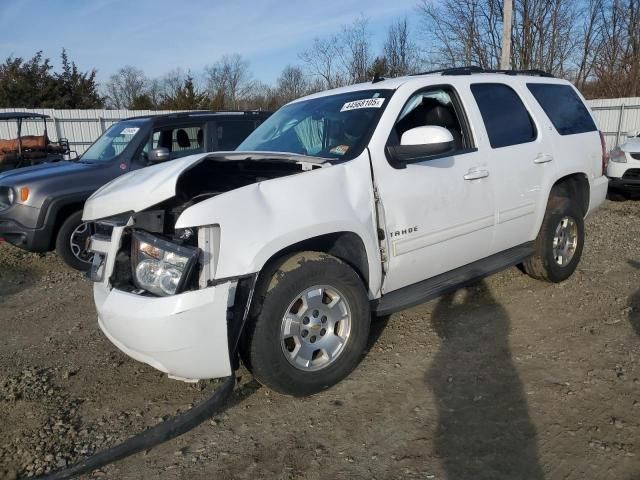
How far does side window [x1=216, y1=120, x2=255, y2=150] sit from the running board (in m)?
4.38

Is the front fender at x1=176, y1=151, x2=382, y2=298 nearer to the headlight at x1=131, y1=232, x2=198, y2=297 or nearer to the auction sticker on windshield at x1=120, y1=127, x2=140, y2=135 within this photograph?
the headlight at x1=131, y1=232, x2=198, y2=297

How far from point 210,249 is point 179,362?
0.63 m

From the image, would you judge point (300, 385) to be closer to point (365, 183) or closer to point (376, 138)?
point (365, 183)

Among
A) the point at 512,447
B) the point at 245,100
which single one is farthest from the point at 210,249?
the point at 245,100

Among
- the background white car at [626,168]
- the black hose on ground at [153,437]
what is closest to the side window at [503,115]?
the black hose on ground at [153,437]

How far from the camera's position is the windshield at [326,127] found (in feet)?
11.5

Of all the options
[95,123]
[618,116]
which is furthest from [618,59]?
[95,123]

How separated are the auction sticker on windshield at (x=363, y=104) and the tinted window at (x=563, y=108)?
1863 mm

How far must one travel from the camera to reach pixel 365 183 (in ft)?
10.7

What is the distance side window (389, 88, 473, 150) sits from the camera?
387 cm

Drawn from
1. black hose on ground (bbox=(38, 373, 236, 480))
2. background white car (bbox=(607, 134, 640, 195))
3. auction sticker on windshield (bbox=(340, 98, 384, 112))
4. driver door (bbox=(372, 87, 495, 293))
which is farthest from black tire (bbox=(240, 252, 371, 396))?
background white car (bbox=(607, 134, 640, 195))

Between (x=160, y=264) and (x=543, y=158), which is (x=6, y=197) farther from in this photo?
(x=543, y=158)

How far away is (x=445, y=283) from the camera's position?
12.4 ft

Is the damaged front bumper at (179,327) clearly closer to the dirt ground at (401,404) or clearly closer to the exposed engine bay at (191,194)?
the exposed engine bay at (191,194)
